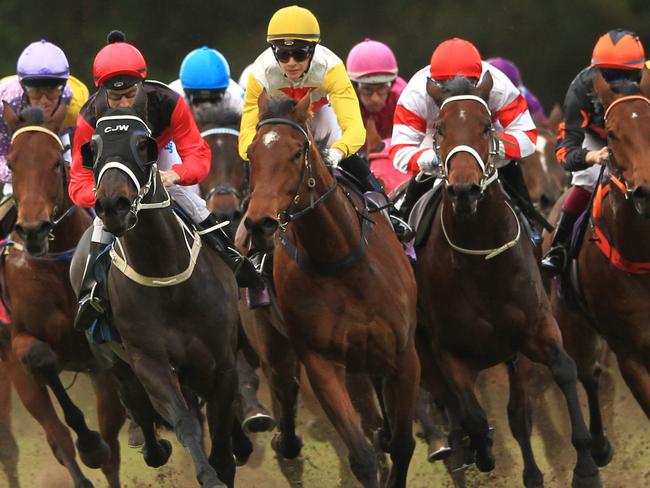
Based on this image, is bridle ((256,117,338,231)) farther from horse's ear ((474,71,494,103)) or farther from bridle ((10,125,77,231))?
bridle ((10,125,77,231))

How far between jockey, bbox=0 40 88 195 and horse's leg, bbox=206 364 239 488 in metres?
Answer: 2.09

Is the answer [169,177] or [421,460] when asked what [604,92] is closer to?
[169,177]

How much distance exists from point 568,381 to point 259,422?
2.05 metres

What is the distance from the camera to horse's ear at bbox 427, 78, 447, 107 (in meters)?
8.51

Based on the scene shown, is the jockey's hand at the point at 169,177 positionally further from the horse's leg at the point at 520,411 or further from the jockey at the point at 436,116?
the horse's leg at the point at 520,411

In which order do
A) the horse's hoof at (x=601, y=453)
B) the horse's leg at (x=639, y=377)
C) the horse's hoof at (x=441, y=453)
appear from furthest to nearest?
the horse's hoof at (x=601, y=453) → the horse's hoof at (x=441, y=453) → the horse's leg at (x=639, y=377)

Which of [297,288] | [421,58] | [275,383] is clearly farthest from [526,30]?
[297,288]

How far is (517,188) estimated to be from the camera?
30.6 ft

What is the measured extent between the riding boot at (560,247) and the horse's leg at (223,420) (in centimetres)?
214

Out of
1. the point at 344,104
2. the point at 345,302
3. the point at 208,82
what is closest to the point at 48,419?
the point at 345,302

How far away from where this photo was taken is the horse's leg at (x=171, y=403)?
298 inches

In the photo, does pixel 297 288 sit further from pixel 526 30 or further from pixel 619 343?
pixel 526 30

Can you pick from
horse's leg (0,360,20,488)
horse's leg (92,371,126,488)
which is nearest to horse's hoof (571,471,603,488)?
horse's leg (92,371,126,488)

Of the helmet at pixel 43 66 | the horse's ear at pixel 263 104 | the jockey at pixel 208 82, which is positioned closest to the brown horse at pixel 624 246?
the horse's ear at pixel 263 104
